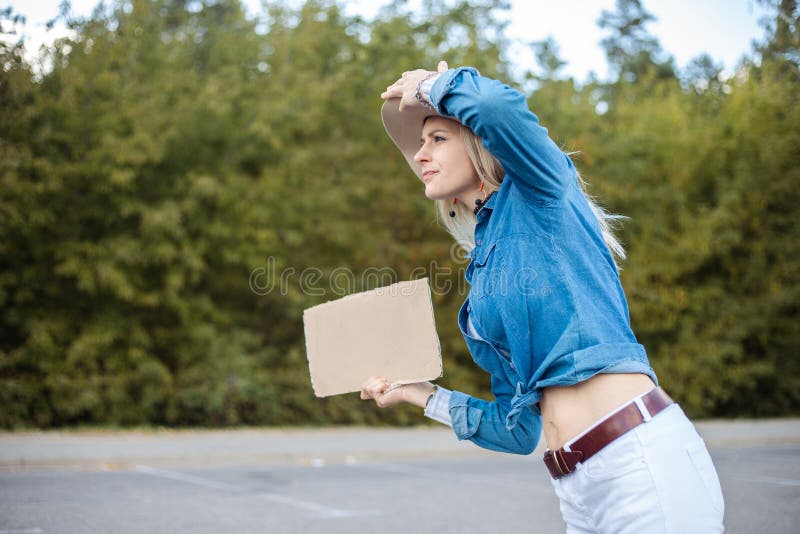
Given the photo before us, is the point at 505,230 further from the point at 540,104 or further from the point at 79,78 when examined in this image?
the point at 540,104

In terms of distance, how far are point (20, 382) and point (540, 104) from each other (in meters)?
10.4

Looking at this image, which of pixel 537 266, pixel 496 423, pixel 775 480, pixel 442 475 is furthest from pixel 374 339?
pixel 775 480

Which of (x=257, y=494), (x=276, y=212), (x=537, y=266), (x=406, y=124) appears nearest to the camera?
(x=537, y=266)

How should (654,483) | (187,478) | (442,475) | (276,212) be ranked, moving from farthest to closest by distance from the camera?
(276,212) → (442,475) → (187,478) → (654,483)

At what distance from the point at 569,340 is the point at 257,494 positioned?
657cm

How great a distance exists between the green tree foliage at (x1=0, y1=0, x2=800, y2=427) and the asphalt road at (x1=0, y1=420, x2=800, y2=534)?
150 centimetres

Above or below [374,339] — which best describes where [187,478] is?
below

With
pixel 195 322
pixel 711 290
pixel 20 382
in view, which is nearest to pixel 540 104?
pixel 711 290

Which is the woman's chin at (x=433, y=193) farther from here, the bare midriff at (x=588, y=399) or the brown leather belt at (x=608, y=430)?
the brown leather belt at (x=608, y=430)

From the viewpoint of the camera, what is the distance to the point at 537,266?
1993mm

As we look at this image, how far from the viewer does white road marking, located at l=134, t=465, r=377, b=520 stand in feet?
23.5

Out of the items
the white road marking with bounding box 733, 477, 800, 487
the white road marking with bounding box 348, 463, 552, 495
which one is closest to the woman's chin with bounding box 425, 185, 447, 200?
the white road marking with bounding box 348, 463, 552, 495

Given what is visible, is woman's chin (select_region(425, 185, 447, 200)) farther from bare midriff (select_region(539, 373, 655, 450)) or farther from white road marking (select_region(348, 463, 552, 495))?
white road marking (select_region(348, 463, 552, 495))

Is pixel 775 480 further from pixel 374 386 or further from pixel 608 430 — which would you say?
pixel 608 430
